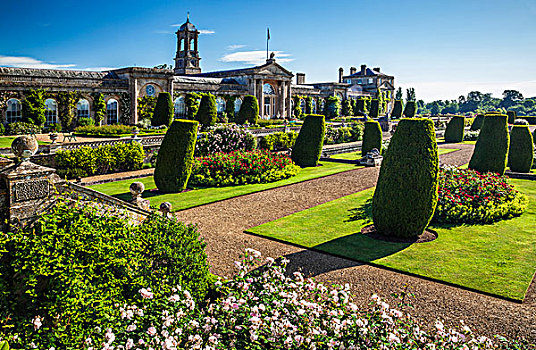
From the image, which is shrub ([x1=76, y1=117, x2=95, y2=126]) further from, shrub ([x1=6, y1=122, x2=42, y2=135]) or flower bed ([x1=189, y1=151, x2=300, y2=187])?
flower bed ([x1=189, y1=151, x2=300, y2=187])

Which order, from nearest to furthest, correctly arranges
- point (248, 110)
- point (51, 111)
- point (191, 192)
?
point (191, 192)
point (51, 111)
point (248, 110)

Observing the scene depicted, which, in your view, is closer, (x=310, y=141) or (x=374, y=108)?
(x=310, y=141)

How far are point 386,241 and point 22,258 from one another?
8126 mm

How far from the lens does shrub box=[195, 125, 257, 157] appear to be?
23.2 m

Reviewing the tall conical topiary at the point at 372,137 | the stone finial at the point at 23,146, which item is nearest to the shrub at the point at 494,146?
the tall conical topiary at the point at 372,137

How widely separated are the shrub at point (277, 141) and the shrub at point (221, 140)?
4940 millimetres

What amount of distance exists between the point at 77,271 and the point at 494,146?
1872 cm

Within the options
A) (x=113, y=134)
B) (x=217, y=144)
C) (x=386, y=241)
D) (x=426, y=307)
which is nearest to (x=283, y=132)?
(x=217, y=144)

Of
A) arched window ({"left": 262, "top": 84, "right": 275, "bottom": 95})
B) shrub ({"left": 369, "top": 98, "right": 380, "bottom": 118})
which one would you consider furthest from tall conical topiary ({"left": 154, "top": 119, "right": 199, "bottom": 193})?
shrub ({"left": 369, "top": 98, "right": 380, "bottom": 118})

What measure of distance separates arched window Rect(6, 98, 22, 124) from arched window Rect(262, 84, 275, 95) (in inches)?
1080

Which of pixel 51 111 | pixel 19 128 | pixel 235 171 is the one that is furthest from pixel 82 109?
pixel 235 171

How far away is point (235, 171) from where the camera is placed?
1859 centimetres

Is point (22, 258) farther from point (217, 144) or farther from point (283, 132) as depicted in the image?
point (283, 132)

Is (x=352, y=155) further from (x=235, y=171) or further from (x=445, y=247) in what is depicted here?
(x=445, y=247)
